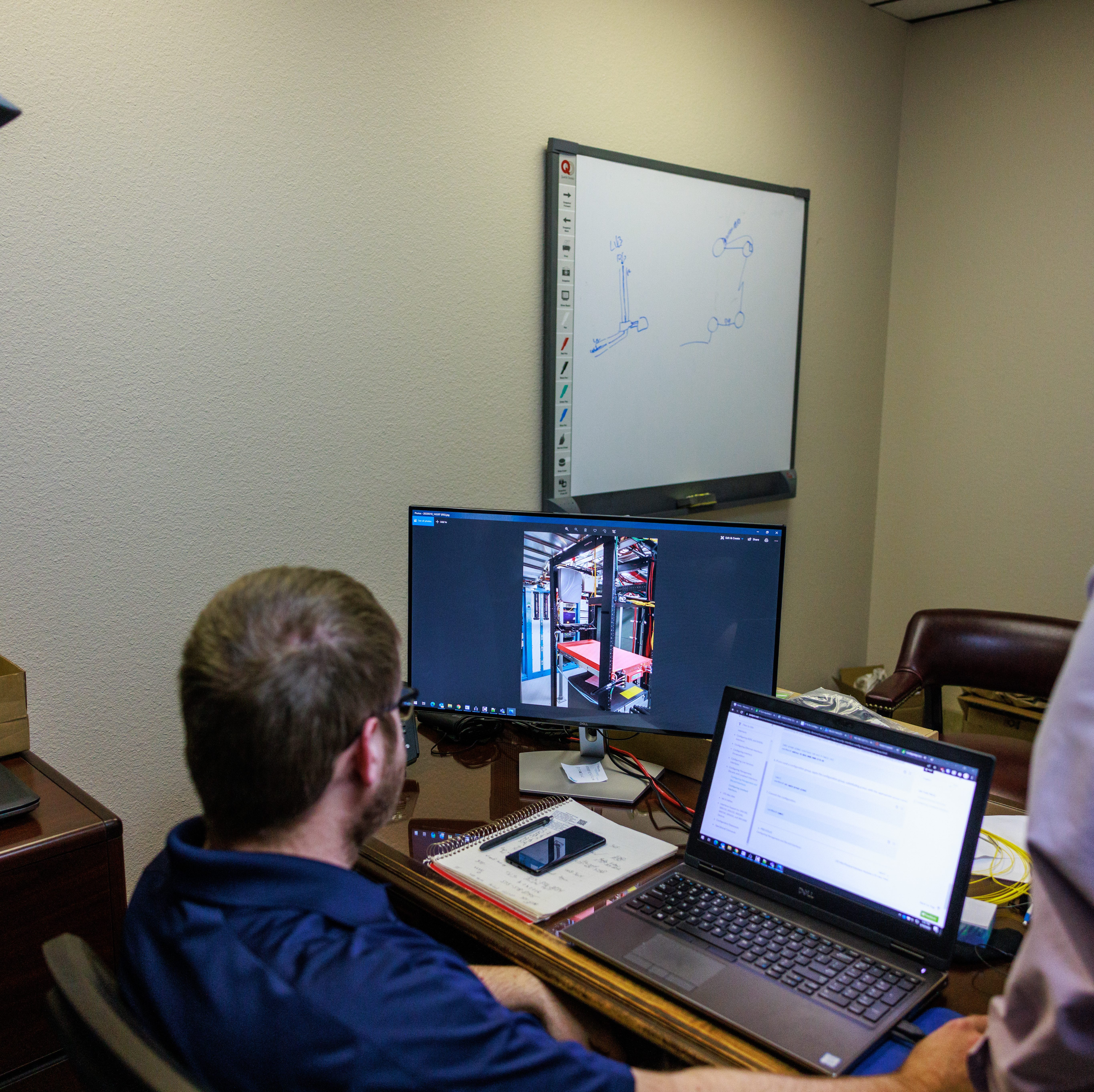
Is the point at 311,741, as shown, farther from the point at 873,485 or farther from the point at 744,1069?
the point at 873,485

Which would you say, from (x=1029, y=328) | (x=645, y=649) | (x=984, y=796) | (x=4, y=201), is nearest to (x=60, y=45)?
(x=4, y=201)

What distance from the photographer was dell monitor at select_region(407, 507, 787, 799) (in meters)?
1.61

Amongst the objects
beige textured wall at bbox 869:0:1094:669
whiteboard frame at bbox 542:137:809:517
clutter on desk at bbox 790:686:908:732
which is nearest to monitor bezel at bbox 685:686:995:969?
→ clutter on desk at bbox 790:686:908:732

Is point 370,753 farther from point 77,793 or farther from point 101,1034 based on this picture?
point 77,793

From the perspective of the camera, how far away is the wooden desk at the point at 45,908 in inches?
54.7

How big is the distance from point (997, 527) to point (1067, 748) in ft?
10.0

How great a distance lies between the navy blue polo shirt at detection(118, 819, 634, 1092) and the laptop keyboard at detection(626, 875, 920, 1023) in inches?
12.8

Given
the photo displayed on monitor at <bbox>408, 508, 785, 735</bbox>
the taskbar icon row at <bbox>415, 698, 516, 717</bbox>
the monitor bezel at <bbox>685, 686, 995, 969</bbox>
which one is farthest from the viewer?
the taskbar icon row at <bbox>415, 698, 516, 717</bbox>

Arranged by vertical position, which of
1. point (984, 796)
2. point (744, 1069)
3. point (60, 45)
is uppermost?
point (60, 45)

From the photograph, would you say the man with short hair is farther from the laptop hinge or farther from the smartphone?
the smartphone

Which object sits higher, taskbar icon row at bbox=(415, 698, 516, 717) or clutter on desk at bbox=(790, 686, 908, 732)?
taskbar icon row at bbox=(415, 698, 516, 717)

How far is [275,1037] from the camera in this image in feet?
2.63

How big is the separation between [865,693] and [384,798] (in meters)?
2.37

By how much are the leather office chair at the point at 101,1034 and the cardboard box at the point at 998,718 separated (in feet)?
9.16
